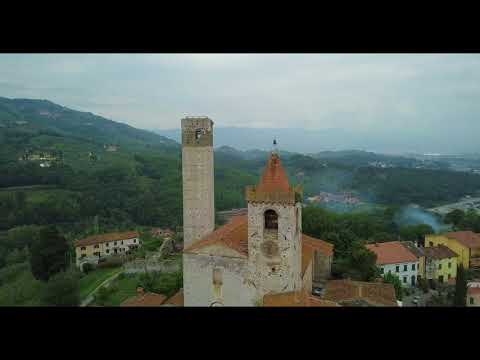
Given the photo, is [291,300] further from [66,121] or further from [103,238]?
[66,121]

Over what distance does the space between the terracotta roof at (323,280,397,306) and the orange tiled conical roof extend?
613cm

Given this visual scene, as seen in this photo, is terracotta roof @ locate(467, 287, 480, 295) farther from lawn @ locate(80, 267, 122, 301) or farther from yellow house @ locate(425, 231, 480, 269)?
lawn @ locate(80, 267, 122, 301)

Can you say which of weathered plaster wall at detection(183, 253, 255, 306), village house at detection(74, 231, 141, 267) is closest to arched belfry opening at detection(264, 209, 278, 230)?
weathered plaster wall at detection(183, 253, 255, 306)

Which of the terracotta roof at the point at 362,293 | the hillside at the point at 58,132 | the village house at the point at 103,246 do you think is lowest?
the village house at the point at 103,246

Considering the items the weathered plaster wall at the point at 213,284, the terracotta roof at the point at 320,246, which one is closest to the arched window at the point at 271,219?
the weathered plaster wall at the point at 213,284

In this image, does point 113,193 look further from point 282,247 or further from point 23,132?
point 282,247

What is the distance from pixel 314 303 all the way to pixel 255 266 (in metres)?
2.94

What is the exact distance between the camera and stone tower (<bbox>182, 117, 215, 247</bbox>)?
851 inches

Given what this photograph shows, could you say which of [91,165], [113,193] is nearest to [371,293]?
[113,193]

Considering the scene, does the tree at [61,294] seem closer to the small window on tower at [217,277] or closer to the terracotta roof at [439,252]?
the small window on tower at [217,277]

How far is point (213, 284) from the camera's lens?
1714cm

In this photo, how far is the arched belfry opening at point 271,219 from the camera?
16.7 meters

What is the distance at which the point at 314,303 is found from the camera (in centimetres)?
1525

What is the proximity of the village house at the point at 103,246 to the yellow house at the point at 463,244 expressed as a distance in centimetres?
3156
